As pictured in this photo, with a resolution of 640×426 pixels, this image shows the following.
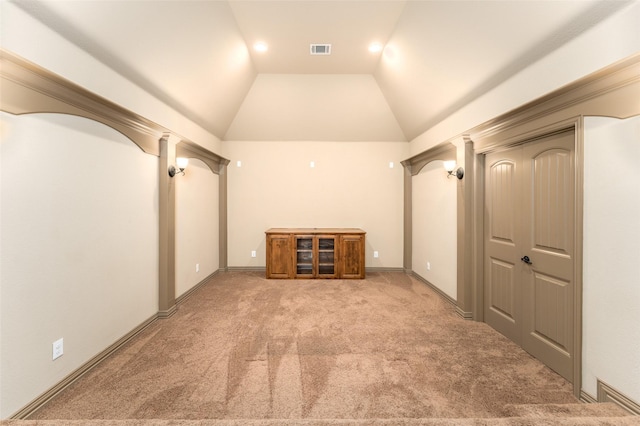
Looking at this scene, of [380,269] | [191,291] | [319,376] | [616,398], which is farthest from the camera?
[380,269]

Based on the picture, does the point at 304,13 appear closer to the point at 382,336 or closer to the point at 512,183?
the point at 512,183

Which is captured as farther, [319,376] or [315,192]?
[315,192]

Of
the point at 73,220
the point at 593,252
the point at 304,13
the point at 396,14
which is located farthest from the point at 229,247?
the point at 593,252

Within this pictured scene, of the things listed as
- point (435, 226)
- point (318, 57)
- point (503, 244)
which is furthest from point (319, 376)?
point (318, 57)

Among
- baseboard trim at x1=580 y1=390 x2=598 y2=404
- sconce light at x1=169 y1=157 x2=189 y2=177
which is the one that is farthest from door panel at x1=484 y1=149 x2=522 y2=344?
sconce light at x1=169 y1=157 x2=189 y2=177

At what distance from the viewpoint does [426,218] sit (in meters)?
5.00

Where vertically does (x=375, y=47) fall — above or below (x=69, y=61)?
above

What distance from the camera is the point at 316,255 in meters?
5.38

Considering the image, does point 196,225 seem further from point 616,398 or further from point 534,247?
point 616,398

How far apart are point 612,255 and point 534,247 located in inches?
33.2

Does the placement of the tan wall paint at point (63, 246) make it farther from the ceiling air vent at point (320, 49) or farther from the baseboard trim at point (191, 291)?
the ceiling air vent at point (320, 49)

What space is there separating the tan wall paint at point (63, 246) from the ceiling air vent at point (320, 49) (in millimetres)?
2680

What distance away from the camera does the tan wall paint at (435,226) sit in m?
4.05

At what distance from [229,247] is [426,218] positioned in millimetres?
4105
